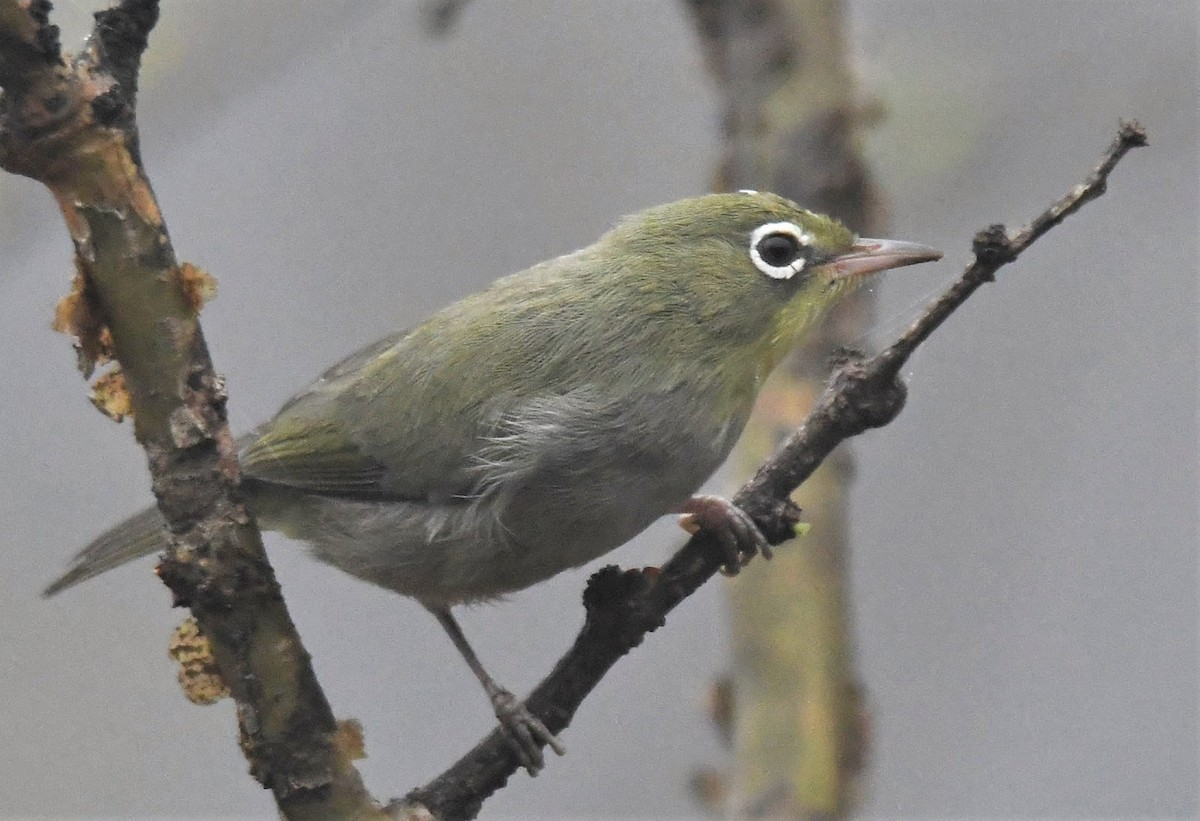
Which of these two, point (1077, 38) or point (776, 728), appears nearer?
point (776, 728)

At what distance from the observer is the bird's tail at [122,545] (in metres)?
4.53

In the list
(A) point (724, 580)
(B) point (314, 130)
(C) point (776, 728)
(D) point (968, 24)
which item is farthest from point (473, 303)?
(D) point (968, 24)

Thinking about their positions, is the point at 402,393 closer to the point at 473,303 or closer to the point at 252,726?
the point at 473,303

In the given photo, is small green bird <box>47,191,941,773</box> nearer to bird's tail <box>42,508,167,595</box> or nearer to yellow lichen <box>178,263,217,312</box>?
bird's tail <box>42,508,167,595</box>

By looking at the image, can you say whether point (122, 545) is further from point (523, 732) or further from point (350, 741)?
point (350, 741)

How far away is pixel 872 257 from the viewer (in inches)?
176

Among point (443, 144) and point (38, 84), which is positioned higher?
point (443, 144)

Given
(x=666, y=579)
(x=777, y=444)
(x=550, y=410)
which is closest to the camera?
(x=666, y=579)

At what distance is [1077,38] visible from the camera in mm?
5938

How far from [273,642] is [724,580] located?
2316mm

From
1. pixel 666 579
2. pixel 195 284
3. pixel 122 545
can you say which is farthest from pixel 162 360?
pixel 122 545

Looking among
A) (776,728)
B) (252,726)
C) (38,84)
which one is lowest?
(252,726)

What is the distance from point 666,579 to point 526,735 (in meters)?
0.52

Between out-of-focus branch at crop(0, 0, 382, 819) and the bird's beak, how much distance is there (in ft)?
7.54
